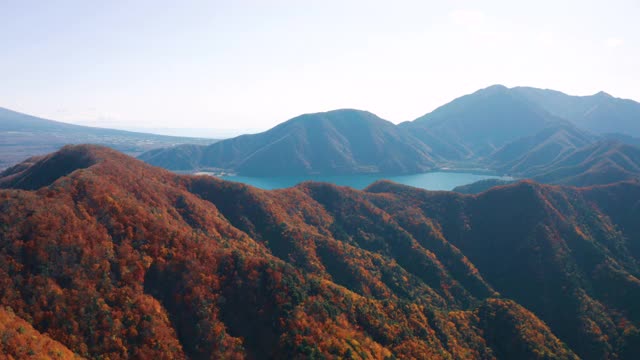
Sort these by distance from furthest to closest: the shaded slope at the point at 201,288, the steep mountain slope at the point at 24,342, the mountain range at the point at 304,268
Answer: the mountain range at the point at 304,268 → the shaded slope at the point at 201,288 → the steep mountain slope at the point at 24,342

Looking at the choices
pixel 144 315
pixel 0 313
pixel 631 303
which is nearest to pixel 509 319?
pixel 631 303

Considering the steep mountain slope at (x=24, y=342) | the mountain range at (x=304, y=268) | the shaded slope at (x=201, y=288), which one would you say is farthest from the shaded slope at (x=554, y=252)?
the steep mountain slope at (x=24, y=342)

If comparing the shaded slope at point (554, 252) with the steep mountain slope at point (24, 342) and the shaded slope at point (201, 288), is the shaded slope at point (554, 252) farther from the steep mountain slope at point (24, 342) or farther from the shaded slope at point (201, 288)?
the steep mountain slope at point (24, 342)

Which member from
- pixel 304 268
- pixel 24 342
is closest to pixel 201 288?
pixel 24 342

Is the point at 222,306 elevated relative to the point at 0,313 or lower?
lower

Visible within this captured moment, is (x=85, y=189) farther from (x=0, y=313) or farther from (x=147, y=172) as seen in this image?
(x=147, y=172)
